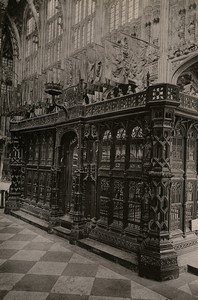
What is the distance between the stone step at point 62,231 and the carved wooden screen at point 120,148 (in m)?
2.50

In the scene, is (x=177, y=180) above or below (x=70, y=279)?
above

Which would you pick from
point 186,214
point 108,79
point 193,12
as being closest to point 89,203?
point 186,214

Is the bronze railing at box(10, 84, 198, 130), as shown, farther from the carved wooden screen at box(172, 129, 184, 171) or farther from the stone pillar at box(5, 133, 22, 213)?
Result: the stone pillar at box(5, 133, 22, 213)

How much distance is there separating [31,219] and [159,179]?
5.80 m

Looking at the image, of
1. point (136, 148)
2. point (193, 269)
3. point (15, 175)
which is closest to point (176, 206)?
point (193, 269)

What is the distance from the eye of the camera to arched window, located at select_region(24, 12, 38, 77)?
71.1 ft

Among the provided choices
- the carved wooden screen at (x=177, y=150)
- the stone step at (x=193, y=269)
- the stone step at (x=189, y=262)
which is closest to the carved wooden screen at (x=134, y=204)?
the carved wooden screen at (x=177, y=150)

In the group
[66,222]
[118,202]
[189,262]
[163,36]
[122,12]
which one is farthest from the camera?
[122,12]

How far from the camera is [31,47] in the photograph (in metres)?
22.4

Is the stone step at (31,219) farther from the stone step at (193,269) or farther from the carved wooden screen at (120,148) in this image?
the stone step at (193,269)

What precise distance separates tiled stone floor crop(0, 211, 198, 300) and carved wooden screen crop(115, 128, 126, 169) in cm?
225

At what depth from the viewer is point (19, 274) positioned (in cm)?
505

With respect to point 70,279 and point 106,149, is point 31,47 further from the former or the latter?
point 70,279

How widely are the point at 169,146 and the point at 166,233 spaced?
5.52ft
